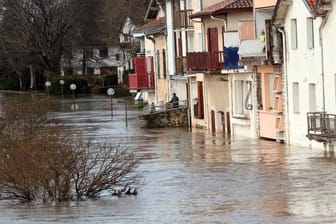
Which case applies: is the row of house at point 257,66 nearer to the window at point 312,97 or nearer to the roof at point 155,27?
the window at point 312,97

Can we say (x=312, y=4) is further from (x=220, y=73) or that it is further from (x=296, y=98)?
(x=220, y=73)

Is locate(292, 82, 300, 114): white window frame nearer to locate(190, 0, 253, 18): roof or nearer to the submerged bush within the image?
locate(190, 0, 253, 18): roof

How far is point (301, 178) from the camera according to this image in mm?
29594

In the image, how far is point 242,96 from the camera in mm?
48812

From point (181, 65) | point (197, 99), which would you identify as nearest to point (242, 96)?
point (197, 99)

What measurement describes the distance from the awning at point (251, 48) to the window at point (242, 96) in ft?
9.61

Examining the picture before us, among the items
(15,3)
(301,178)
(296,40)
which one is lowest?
(301,178)

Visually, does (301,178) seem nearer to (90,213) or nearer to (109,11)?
(90,213)

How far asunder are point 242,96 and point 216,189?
21426 millimetres

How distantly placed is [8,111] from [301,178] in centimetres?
1076

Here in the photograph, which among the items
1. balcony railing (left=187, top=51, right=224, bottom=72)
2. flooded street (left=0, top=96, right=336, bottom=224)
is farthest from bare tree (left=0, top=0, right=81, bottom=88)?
flooded street (left=0, top=96, right=336, bottom=224)

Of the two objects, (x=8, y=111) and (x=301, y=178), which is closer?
(x=301, y=178)

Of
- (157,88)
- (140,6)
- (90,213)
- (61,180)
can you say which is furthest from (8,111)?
(140,6)

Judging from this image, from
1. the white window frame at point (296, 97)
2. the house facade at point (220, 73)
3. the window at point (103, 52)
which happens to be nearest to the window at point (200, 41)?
the house facade at point (220, 73)
